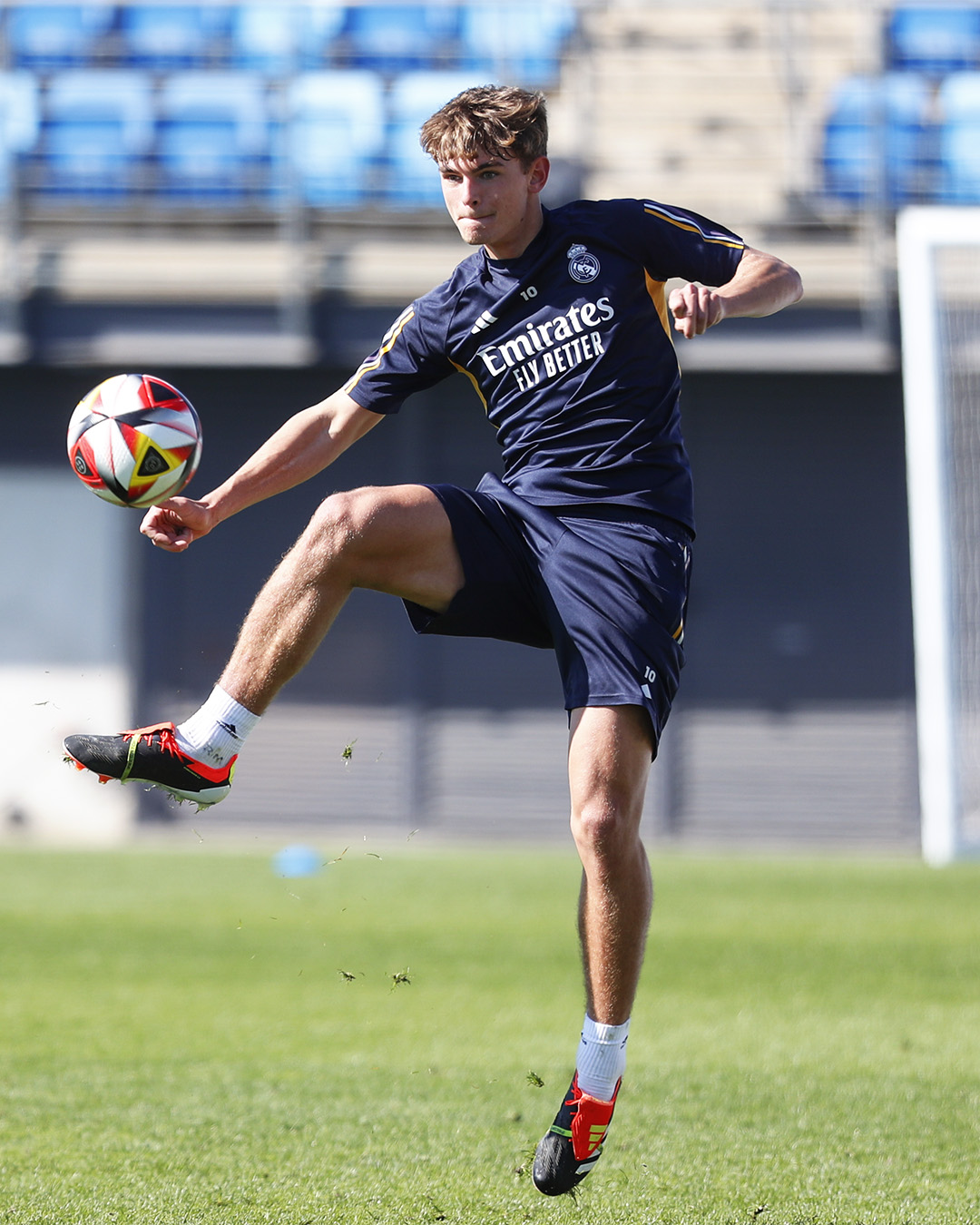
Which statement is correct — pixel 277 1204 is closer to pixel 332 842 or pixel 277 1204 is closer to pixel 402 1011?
pixel 402 1011

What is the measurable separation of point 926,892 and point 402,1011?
218 inches

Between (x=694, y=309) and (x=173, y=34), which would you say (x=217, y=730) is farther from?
(x=173, y=34)

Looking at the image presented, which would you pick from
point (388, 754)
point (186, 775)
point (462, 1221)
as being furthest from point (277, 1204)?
point (388, 754)

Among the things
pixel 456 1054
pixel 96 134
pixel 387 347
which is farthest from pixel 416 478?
pixel 387 347

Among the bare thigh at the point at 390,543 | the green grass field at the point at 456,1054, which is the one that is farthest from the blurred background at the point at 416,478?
the bare thigh at the point at 390,543

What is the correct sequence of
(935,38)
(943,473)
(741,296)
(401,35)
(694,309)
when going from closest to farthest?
(694,309)
(741,296)
(943,473)
(935,38)
(401,35)

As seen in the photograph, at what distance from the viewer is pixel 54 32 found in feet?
55.2

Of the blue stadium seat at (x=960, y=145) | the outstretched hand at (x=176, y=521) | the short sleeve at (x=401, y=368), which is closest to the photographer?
the outstretched hand at (x=176, y=521)

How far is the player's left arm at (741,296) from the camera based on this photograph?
3695 mm

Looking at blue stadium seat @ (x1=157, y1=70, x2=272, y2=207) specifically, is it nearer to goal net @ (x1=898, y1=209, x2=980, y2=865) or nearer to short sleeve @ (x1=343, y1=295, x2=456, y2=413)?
goal net @ (x1=898, y1=209, x2=980, y2=865)

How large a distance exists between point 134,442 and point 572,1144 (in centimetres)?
209

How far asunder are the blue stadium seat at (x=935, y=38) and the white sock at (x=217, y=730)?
14.1 m

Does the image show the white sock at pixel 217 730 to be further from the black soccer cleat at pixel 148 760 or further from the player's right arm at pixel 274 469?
the player's right arm at pixel 274 469

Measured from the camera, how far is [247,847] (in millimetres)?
14734
